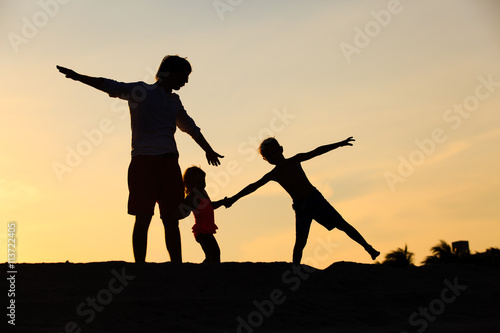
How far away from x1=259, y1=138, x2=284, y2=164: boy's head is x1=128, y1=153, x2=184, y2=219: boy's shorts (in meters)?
1.89

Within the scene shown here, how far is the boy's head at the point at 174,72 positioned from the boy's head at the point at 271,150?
1.87 m

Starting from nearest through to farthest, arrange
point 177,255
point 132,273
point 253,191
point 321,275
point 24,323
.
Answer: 1. point 24,323
2. point 132,273
3. point 321,275
4. point 177,255
5. point 253,191

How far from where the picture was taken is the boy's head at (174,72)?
7730mm

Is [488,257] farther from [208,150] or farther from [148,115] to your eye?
[148,115]

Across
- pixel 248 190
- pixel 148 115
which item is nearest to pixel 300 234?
pixel 248 190

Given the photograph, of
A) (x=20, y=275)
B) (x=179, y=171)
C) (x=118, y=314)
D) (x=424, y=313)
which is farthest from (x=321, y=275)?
(x=20, y=275)

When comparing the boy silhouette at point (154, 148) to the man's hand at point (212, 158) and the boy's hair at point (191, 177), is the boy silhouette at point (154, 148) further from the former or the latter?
the boy's hair at point (191, 177)

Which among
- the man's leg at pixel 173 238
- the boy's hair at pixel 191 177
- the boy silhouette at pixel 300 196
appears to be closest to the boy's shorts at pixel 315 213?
the boy silhouette at pixel 300 196

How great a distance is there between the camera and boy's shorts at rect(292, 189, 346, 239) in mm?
9156

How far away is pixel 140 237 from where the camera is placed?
7.43 m

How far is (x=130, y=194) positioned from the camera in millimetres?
7535

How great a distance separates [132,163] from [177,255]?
3.49 feet

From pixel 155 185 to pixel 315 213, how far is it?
2.45 metres

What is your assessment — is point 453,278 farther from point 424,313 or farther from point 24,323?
point 24,323
